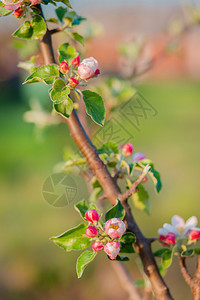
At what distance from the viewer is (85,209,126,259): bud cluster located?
18.5 inches

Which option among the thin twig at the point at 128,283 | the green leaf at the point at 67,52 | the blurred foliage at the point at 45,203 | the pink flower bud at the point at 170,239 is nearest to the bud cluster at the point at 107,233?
the pink flower bud at the point at 170,239

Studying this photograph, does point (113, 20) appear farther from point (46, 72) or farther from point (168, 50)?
point (46, 72)

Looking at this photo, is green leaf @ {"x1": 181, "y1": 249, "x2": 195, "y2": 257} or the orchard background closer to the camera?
green leaf @ {"x1": 181, "y1": 249, "x2": 195, "y2": 257}

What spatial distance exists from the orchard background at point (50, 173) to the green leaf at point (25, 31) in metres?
0.39

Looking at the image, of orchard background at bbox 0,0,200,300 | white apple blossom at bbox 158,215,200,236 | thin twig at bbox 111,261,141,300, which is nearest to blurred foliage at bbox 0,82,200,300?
orchard background at bbox 0,0,200,300

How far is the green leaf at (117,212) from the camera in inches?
19.9

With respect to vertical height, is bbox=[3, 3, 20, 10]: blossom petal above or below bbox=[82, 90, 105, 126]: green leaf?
above

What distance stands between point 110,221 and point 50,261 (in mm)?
1807

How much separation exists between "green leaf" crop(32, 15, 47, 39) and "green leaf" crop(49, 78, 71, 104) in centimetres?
8

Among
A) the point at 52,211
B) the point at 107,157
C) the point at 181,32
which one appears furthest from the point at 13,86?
the point at 107,157

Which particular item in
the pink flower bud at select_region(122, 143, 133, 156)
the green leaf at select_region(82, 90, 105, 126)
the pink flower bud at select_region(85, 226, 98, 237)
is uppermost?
the green leaf at select_region(82, 90, 105, 126)

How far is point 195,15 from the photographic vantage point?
5.01ft

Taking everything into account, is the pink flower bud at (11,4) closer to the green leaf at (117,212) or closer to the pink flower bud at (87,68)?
the pink flower bud at (87,68)

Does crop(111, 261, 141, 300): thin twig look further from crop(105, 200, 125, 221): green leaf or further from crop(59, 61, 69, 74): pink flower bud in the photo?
crop(59, 61, 69, 74): pink flower bud
